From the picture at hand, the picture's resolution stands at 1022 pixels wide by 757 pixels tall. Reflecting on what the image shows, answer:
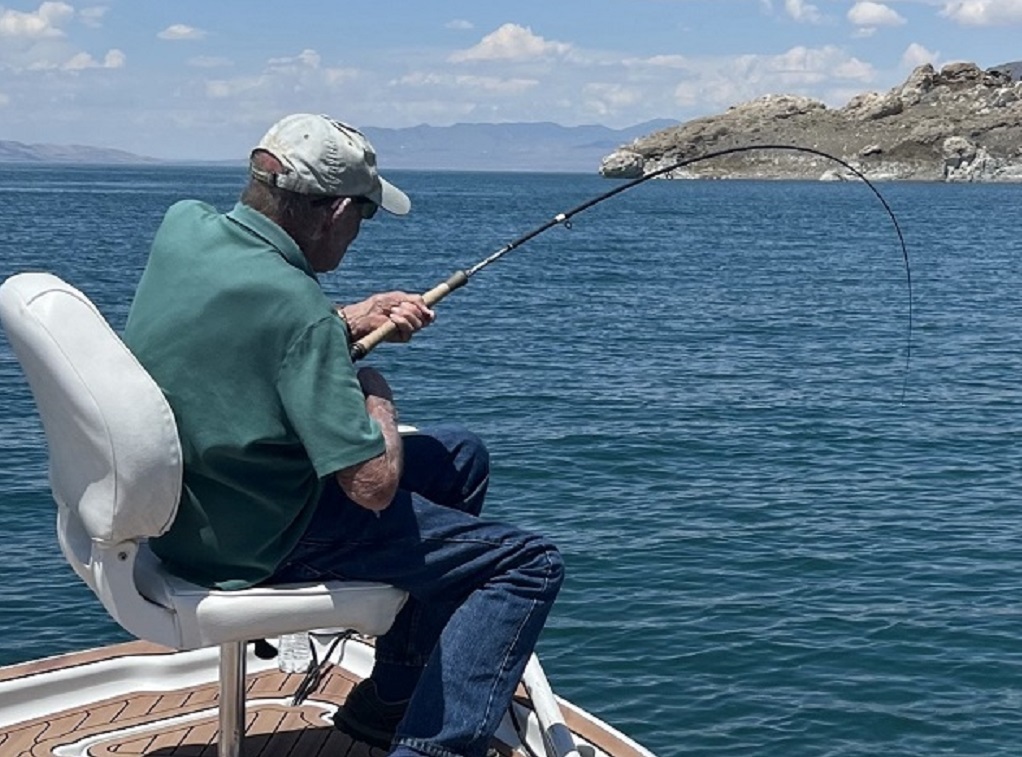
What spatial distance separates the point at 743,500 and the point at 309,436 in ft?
33.4

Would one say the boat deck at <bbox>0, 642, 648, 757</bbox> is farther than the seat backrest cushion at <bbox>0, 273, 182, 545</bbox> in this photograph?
Yes

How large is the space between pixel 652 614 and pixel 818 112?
177 meters

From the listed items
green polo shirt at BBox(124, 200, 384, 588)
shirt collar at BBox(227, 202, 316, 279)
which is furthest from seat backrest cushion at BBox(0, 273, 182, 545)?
shirt collar at BBox(227, 202, 316, 279)

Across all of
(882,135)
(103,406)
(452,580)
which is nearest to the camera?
(103,406)

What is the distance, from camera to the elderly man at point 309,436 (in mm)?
3941

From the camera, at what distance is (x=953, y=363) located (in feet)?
77.8

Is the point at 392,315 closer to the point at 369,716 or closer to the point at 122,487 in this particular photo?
the point at 122,487

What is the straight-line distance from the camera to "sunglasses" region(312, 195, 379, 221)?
4152 mm

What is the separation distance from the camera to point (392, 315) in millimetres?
4484

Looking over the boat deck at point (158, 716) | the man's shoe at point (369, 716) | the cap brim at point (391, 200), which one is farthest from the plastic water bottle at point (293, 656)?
the cap brim at point (391, 200)

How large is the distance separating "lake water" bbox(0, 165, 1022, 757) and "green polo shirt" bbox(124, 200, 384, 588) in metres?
4.47

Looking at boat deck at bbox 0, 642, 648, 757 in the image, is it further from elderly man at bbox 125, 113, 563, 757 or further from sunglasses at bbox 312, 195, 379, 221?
sunglasses at bbox 312, 195, 379, 221

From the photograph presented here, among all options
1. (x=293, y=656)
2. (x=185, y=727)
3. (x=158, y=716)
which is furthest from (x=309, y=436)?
(x=293, y=656)

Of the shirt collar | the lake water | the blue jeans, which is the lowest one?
the lake water
